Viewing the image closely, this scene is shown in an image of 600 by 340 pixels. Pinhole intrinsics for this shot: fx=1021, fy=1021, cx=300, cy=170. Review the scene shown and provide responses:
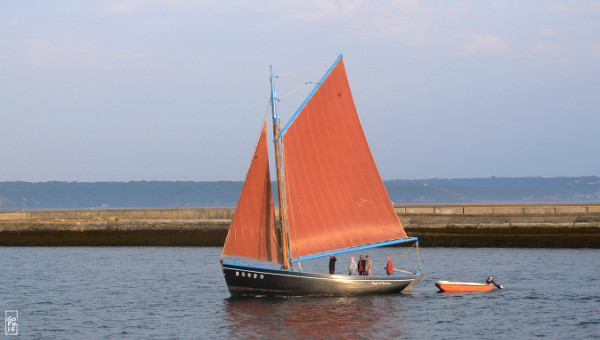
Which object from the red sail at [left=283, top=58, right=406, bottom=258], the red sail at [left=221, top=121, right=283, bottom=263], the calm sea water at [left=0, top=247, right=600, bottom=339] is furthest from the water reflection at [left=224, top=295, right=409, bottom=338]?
the red sail at [left=283, top=58, right=406, bottom=258]

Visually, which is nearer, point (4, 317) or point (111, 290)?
point (4, 317)

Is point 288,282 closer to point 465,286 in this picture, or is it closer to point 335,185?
point 335,185

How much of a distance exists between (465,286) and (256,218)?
10925 millimetres

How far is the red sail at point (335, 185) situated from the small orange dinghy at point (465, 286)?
15.0 feet

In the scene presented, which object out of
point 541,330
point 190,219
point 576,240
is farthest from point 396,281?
point 190,219

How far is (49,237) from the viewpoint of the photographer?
3295 inches

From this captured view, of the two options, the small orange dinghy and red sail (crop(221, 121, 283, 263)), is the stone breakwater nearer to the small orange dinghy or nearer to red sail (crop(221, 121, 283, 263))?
the small orange dinghy

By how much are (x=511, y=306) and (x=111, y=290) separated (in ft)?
66.4

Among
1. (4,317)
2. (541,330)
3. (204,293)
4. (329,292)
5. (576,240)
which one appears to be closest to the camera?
(541,330)

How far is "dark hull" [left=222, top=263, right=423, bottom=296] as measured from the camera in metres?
44.9

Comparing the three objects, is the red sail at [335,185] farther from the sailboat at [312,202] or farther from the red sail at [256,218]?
the red sail at [256,218]

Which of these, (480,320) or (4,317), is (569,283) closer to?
(480,320)

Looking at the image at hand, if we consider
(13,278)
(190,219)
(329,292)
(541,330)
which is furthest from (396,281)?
(190,219)

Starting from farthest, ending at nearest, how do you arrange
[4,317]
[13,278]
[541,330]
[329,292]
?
[13,278]
[329,292]
[4,317]
[541,330]
